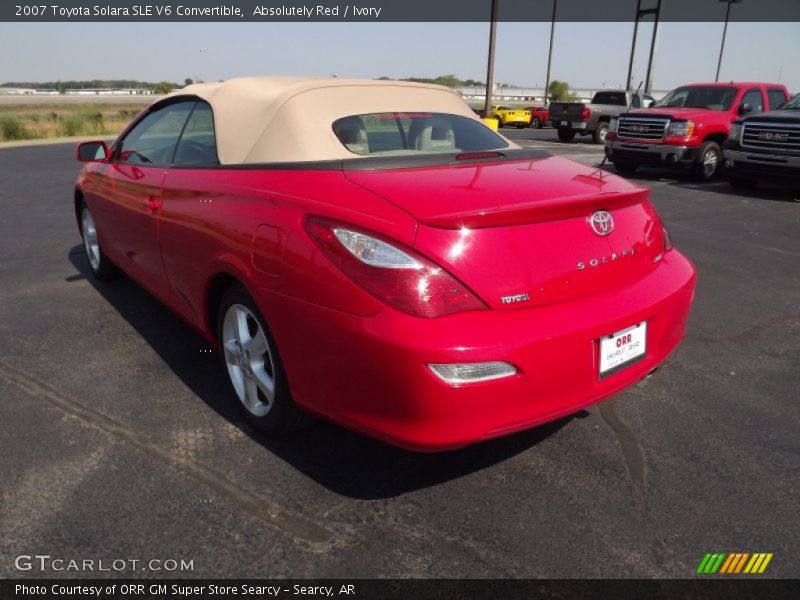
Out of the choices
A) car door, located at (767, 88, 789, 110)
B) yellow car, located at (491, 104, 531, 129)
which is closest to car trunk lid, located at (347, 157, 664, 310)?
car door, located at (767, 88, 789, 110)

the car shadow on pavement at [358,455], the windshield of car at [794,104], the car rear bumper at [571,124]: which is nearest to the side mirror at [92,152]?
the car shadow on pavement at [358,455]

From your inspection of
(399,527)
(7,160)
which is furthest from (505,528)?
(7,160)

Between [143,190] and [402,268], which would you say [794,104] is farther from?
[402,268]

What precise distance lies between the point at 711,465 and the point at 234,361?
7.09 ft

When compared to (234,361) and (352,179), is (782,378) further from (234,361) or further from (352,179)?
(234,361)

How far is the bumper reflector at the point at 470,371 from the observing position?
6.78ft

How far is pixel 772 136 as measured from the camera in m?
9.95

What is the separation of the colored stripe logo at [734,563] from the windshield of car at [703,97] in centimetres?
1239

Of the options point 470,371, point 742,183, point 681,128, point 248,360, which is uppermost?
point 681,128

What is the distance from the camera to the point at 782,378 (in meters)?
3.56

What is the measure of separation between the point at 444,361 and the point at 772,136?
10.1 meters

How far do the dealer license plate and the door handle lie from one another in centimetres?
244
